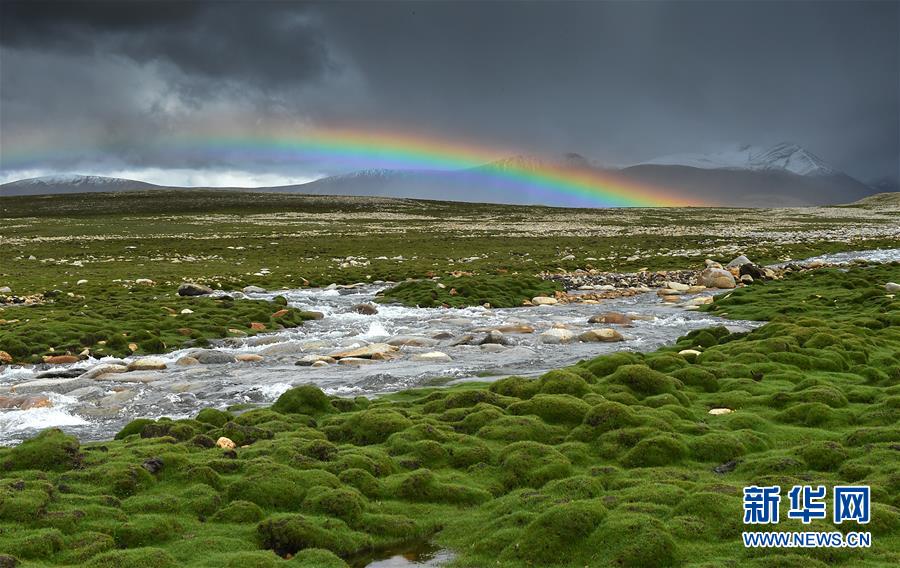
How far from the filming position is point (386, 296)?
4050 centimetres

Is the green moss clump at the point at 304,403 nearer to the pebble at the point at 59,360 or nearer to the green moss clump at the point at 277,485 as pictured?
the green moss clump at the point at 277,485

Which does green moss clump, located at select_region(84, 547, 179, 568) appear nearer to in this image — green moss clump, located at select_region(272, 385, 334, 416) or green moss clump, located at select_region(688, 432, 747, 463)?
green moss clump, located at select_region(272, 385, 334, 416)

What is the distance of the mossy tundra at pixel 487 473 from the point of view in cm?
985

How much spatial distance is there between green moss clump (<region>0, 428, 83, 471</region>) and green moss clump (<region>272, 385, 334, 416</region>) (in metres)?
5.01

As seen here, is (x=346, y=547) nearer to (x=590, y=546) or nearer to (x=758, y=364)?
(x=590, y=546)

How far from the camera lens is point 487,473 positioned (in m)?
13.3

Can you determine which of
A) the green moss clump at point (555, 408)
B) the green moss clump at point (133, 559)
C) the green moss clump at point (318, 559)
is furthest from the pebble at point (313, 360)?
the green moss clump at point (133, 559)

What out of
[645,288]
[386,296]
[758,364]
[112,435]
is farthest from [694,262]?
[112,435]

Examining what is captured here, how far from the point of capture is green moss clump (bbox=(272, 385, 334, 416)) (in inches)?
683

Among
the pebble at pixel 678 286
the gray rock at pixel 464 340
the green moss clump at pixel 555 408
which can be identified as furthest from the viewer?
the pebble at pixel 678 286

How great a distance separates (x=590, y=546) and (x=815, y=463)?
524cm

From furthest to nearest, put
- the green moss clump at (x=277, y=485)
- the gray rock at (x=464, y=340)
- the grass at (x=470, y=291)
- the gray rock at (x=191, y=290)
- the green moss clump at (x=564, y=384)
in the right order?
the gray rock at (x=191, y=290) < the grass at (x=470, y=291) < the gray rock at (x=464, y=340) < the green moss clump at (x=564, y=384) < the green moss clump at (x=277, y=485)

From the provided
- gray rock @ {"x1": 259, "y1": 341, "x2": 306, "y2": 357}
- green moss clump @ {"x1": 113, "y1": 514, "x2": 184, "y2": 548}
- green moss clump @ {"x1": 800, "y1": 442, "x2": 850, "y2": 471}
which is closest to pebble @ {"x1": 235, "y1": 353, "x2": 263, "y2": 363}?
gray rock @ {"x1": 259, "y1": 341, "x2": 306, "y2": 357}

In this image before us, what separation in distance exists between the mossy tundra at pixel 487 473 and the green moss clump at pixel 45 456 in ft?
0.10
